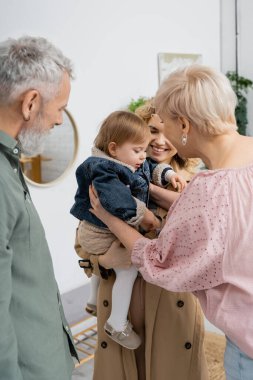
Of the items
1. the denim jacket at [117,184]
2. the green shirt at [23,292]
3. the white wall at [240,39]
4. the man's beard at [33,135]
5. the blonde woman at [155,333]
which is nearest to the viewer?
the green shirt at [23,292]

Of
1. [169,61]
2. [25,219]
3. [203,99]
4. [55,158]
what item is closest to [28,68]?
[25,219]

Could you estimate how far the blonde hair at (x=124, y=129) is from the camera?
72.4 inches

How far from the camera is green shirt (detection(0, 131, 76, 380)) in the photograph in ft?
3.92

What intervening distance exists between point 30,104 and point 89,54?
2.45m

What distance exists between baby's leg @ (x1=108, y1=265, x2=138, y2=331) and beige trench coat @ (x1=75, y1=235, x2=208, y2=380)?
69 mm

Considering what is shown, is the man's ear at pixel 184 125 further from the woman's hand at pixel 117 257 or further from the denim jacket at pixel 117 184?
the woman's hand at pixel 117 257

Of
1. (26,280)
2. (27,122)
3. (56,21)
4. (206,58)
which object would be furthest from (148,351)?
(206,58)

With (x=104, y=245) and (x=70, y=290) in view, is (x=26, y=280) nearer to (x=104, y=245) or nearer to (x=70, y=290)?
(x=104, y=245)

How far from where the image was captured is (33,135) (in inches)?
52.3

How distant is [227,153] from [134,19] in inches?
123

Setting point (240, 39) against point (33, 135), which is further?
point (240, 39)

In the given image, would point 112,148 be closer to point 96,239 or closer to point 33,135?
point 96,239

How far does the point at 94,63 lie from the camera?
3.61 metres

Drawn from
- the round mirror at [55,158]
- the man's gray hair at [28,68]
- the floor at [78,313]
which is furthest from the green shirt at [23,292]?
the floor at [78,313]
